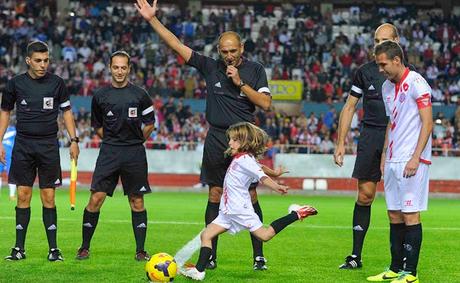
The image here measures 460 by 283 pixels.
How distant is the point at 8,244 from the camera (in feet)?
37.9

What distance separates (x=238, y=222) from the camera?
883cm

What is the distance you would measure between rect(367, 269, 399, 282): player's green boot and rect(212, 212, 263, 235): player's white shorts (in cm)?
118

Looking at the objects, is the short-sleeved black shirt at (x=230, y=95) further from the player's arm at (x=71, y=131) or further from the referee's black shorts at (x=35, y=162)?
the referee's black shorts at (x=35, y=162)

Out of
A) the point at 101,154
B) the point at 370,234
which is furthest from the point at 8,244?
the point at 370,234

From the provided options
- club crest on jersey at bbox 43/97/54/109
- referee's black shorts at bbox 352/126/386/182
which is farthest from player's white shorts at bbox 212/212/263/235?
club crest on jersey at bbox 43/97/54/109

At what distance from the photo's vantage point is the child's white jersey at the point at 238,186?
8750 mm

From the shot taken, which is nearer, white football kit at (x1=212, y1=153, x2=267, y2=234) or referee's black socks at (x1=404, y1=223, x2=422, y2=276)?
referee's black socks at (x1=404, y1=223, x2=422, y2=276)

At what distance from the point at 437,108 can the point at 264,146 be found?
2550 centimetres

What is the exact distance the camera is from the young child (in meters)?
8.73

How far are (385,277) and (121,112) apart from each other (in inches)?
133

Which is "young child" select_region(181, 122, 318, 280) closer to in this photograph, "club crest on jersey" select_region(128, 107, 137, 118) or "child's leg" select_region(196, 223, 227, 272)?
"child's leg" select_region(196, 223, 227, 272)

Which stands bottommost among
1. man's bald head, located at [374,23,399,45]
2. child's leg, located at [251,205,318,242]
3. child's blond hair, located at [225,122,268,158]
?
child's leg, located at [251,205,318,242]

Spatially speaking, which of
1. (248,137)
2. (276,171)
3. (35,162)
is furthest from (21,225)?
(276,171)

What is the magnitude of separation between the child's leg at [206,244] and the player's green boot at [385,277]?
1.47 metres
